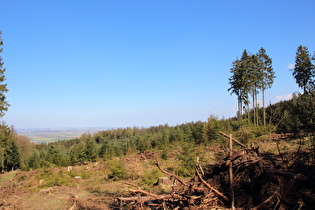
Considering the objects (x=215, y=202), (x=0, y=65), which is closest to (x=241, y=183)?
(x=215, y=202)

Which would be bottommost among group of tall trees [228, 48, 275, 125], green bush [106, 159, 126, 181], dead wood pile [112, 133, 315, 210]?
green bush [106, 159, 126, 181]

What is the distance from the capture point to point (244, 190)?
4.42 m

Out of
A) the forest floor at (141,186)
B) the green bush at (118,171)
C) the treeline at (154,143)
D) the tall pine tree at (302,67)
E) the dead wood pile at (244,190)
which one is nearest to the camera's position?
the dead wood pile at (244,190)

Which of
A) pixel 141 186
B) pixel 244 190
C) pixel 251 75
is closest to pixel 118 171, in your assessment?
pixel 141 186

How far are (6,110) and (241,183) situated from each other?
24.6 metres

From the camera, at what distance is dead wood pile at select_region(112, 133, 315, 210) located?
382cm

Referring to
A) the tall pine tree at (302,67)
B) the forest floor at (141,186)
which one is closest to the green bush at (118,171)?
the forest floor at (141,186)

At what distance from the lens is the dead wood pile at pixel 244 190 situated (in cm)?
382

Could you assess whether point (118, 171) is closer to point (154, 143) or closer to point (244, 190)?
point (244, 190)

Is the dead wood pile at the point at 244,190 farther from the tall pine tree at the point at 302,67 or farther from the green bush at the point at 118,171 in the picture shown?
the tall pine tree at the point at 302,67

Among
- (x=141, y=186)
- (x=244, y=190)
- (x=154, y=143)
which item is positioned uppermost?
(x=244, y=190)

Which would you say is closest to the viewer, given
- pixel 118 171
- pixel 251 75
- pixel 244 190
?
pixel 244 190

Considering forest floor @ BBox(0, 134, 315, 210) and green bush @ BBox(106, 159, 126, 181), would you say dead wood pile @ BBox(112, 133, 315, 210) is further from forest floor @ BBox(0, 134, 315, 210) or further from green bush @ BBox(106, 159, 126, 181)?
green bush @ BBox(106, 159, 126, 181)

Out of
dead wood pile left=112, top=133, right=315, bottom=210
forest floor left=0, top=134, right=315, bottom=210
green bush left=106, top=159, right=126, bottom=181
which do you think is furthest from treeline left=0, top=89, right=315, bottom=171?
dead wood pile left=112, top=133, right=315, bottom=210
